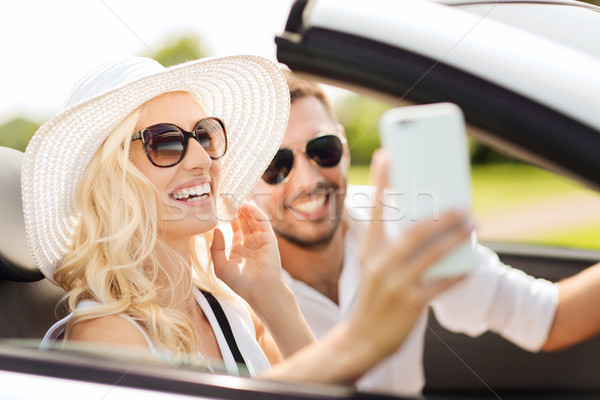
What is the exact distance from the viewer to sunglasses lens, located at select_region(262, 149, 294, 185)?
2.33 m

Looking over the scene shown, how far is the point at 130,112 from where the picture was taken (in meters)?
1.84

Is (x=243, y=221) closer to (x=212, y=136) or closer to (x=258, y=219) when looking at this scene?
(x=258, y=219)

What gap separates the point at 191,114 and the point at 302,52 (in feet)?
3.00

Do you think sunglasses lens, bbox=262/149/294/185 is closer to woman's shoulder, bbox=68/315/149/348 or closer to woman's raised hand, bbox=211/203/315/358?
woman's raised hand, bbox=211/203/315/358

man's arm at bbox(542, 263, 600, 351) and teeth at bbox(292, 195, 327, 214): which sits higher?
man's arm at bbox(542, 263, 600, 351)

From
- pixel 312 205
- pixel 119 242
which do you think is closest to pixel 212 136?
pixel 119 242

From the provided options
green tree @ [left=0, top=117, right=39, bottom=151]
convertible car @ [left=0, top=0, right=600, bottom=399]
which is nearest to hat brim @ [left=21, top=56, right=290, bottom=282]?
convertible car @ [left=0, top=0, right=600, bottom=399]

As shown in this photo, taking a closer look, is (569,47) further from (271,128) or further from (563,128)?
(271,128)

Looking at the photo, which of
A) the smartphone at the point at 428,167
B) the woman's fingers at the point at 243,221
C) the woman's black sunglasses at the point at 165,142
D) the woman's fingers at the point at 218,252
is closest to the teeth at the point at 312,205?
the woman's fingers at the point at 243,221

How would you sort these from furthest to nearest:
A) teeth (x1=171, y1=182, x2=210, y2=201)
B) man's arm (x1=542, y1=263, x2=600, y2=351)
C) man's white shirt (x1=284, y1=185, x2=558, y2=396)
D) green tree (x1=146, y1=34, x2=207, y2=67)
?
1. green tree (x1=146, y1=34, x2=207, y2=67)
2. teeth (x1=171, y1=182, x2=210, y2=201)
3. man's arm (x1=542, y1=263, x2=600, y2=351)
4. man's white shirt (x1=284, y1=185, x2=558, y2=396)

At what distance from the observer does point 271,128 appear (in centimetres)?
229

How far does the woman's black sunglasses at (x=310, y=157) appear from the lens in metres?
2.34

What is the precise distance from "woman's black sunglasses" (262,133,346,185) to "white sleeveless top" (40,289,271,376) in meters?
0.53

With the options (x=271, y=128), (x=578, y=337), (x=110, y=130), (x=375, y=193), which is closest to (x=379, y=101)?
(x=375, y=193)
